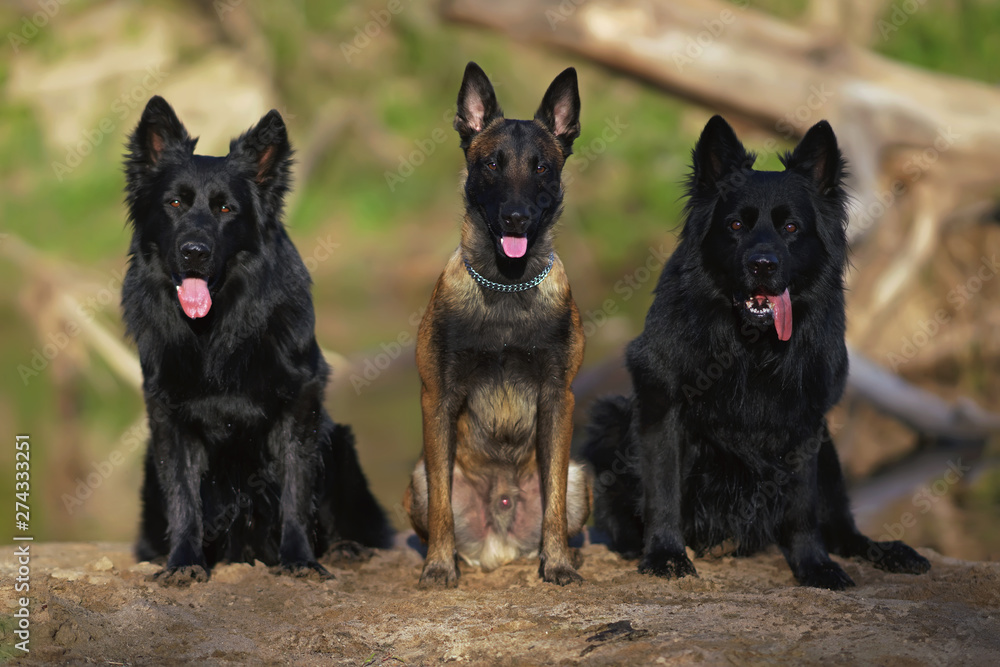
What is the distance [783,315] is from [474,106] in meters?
1.83

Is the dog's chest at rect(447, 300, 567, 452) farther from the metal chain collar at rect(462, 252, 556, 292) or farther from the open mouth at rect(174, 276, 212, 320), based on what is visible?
the open mouth at rect(174, 276, 212, 320)

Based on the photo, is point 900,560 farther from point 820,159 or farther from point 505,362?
point 505,362

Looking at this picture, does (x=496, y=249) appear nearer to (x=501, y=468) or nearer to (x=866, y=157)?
(x=501, y=468)

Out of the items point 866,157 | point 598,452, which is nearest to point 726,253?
point 598,452

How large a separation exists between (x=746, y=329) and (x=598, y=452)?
110 centimetres

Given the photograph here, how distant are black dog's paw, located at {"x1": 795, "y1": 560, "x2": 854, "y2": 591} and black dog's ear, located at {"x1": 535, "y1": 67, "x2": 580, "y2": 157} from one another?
2.33m

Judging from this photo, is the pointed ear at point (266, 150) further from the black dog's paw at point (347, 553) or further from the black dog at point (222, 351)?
the black dog's paw at point (347, 553)

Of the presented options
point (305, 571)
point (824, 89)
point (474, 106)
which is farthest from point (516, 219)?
point (824, 89)

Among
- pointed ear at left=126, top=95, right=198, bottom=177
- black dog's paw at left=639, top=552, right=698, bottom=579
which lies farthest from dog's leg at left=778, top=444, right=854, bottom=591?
pointed ear at left=126, top=95, right=198, bottom=177

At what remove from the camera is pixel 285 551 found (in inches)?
181

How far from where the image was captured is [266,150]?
4.65 m

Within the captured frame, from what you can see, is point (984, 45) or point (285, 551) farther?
point (984, 45)

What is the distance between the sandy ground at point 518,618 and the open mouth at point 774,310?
115 cm

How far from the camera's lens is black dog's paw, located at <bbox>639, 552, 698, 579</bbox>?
14.5ft
